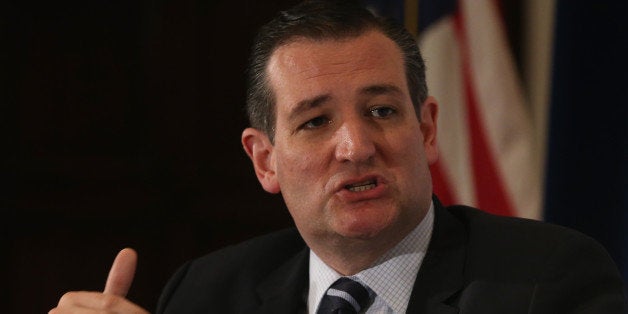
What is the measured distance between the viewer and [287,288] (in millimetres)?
1973

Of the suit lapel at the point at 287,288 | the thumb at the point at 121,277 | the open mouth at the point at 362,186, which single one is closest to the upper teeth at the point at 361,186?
the open mouth at the point at 362,186

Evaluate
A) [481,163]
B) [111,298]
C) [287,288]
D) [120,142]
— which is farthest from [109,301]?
[120,142]

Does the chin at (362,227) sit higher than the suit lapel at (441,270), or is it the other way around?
the chin at (362,227)

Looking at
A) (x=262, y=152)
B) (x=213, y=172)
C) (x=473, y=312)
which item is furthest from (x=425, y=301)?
(x=213, y=172)

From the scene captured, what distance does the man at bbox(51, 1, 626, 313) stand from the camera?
166cm

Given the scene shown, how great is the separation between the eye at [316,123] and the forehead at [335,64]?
0.17 ft

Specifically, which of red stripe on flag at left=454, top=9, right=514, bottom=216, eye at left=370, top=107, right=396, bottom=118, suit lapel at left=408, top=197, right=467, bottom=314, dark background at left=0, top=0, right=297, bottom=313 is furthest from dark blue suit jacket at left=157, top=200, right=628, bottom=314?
dark background at left=0, top=0, right=297, bottom=313

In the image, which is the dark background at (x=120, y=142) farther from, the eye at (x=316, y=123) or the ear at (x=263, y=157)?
the eye at (x=316, y=123)

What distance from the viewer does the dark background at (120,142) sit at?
3389 mm

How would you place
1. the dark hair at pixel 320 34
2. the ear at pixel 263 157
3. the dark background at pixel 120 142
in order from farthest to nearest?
1. the dark background at pixel 120 142
2. the ear at pixel 263 157
3. the dark hair at pixel 320 34

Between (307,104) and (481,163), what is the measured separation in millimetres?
1094

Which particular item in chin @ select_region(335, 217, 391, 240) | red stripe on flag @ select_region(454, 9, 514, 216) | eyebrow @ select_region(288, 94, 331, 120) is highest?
eyebrow @ select_region(288, 94, 331, 120)

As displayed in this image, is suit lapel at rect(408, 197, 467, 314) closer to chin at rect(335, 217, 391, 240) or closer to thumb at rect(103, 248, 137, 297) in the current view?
chin at rect(335, 217, 391, 240)

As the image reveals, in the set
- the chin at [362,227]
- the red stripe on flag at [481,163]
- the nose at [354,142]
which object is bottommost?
the red stripe on flag at [481,163]
